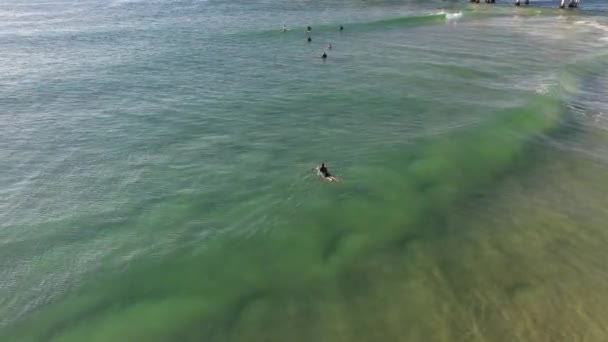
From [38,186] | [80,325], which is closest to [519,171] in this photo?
[80,325]

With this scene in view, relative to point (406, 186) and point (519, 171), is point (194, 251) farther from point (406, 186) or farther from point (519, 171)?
point (519, 171)

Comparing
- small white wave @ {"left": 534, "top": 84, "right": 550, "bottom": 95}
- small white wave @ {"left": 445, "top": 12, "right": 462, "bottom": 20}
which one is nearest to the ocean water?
small white wave @ {"left": 534, "top": 84, "right": 550, "bottom": 95}

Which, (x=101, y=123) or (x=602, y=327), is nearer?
(x=602, y=327)

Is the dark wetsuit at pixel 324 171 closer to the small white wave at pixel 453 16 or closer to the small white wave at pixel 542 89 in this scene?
the small white wave at pixel 542 89

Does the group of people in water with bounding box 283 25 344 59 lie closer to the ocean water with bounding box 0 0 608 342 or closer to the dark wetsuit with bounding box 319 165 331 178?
the ocean water with bounding box 0 0 608 342

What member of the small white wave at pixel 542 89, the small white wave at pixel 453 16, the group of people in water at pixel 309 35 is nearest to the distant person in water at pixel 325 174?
the small white wave at pixel 542 89

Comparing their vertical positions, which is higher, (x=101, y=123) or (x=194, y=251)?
(x=101, y=123)

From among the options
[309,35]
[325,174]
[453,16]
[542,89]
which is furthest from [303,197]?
[453,16]

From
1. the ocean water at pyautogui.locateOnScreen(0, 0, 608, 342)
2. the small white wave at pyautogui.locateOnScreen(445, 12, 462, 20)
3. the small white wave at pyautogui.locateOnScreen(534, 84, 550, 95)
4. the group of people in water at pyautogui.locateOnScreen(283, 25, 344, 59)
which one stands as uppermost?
the small white wave at pyautogui.locateOnScreen(445, 12, 462, 20)
